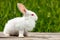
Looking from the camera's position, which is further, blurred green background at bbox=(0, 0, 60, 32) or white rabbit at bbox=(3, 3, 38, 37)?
blurred green background at bbox=(0, 0, 60, 32)

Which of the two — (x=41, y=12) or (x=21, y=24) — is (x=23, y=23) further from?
(x=41, y=12)

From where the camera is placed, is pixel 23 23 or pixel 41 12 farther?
pixel 41 12

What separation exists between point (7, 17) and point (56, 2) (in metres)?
0.50

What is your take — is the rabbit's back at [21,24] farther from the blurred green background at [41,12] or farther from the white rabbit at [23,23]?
the blurred green background at [41,12]

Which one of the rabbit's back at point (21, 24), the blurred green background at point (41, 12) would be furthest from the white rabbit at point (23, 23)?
the blurred green background at point (41, 12)

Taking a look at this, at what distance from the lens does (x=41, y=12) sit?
2279 mm

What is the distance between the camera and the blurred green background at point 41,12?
221 centimetres

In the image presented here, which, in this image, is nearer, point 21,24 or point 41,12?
point 21,24

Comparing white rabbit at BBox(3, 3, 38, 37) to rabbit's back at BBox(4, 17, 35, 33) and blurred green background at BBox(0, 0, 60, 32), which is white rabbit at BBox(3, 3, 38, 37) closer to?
rabbit's back at BBox(4, 17, 35, 33)

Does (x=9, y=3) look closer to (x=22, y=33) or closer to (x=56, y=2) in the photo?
(x=56, y=2)

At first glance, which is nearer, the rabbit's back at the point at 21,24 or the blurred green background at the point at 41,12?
the rabbit's back at the point at 21,24

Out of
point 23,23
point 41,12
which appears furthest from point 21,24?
point 41,12

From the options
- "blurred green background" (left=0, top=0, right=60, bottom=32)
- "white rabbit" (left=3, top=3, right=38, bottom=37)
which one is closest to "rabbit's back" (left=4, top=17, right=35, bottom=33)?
"white rabbit" (left=3, top=3, right=38, bottom=37)

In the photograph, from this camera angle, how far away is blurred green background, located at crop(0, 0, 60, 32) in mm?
2211
